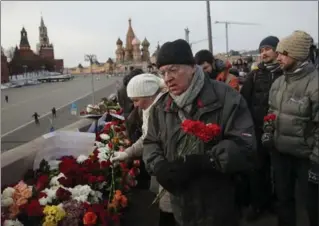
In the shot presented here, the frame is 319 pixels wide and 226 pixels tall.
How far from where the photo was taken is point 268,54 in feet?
11.3

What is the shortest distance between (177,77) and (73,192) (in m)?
1.49

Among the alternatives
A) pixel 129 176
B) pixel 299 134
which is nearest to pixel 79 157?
pixel 129 176

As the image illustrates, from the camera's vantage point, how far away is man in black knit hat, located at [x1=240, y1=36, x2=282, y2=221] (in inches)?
135

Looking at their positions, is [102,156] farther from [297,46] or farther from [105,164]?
[297,46]

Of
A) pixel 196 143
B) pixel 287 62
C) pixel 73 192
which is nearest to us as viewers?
pixel 196 143

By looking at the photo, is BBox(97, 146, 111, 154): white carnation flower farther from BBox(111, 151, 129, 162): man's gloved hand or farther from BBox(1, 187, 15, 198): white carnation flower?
BBox(1, 187, 15, 198): white carnation flower

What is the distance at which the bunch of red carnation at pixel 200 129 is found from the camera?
179cm

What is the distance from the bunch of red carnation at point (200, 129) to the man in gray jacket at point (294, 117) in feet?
3.49

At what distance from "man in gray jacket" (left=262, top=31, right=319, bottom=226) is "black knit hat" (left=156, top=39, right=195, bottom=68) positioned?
1034 millimetres

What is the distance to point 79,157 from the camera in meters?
3.50

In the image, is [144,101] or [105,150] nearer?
[144,101]

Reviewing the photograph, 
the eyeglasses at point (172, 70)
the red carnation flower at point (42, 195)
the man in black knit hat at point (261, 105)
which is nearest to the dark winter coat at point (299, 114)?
the man in black knit hat at point (261, 105)

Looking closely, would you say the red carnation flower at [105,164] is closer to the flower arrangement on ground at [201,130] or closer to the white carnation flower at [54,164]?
the white carnation flower at [54,164]

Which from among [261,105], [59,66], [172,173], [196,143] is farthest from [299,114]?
[59,66]
